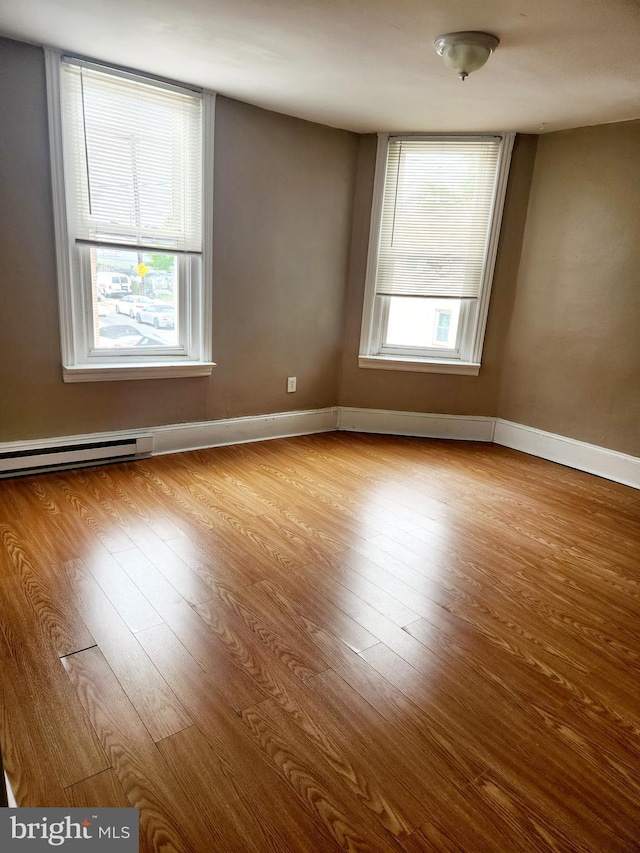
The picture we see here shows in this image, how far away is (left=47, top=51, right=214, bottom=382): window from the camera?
2863 millimetres

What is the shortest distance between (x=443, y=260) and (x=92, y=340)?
2572 mm

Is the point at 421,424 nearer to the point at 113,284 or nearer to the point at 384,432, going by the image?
the point at 384,432

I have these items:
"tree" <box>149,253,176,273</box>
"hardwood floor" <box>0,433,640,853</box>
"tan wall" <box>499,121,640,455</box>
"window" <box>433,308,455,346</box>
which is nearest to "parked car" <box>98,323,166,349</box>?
"tree" <box>149,253,176,273</box>

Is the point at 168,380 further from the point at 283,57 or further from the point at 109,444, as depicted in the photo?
the point at 283,57

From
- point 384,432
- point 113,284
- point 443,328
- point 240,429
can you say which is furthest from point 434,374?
point 113,284

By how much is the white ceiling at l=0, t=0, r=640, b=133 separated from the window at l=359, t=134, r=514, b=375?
0.44 meters

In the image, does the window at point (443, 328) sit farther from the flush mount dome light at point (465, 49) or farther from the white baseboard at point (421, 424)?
the flush mount dome light at point (465, 49)

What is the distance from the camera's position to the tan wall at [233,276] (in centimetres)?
277

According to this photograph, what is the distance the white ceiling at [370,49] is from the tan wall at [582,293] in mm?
293

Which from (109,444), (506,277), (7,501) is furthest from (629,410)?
(7,501)

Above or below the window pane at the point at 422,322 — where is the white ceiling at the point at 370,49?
above

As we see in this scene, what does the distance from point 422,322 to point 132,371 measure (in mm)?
2250

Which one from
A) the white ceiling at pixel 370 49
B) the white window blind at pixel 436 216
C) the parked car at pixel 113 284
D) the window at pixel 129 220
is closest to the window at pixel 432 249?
the white window blind at pixel 436 216

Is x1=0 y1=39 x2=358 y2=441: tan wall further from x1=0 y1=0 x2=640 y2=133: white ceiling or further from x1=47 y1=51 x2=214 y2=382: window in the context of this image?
x1=0 y1=0 x2=640 y2=133: white ceiling
